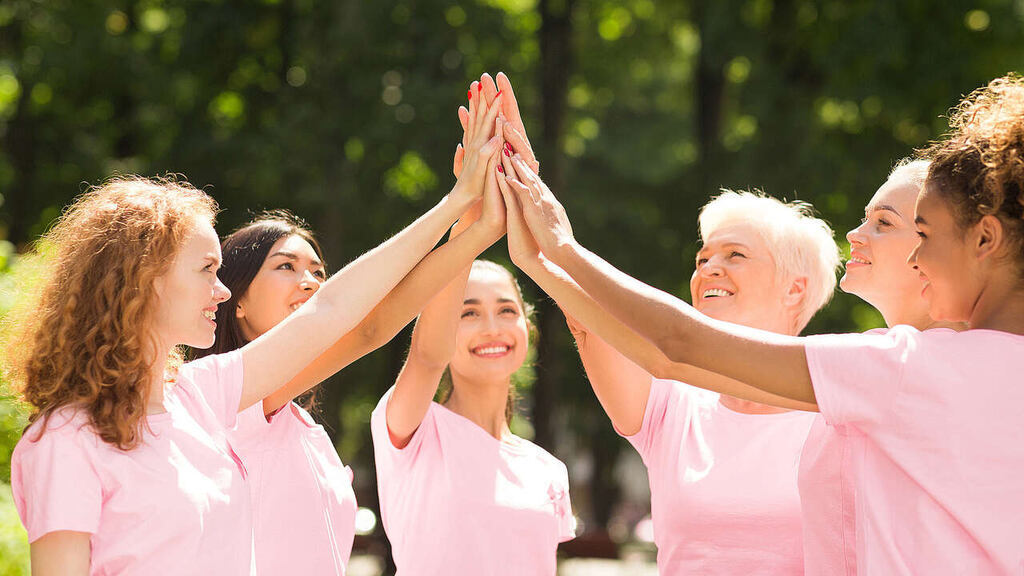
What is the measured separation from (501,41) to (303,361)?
13.0 metres

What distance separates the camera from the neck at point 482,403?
4.67 m

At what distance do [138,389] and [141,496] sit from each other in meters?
0.31

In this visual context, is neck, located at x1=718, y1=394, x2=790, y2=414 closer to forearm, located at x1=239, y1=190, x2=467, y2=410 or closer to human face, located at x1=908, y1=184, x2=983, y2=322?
human face, located at x1=908, y1=184, x2=983, y2=322

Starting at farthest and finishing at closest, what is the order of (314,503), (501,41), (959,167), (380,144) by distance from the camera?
(501,41), (380,144), (314,503), (959,167)

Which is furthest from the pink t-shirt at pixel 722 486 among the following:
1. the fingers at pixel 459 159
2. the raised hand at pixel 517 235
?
the fingers at pixel 459 159

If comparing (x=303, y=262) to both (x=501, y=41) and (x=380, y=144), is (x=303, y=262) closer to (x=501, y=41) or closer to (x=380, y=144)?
(x=380, y=144)

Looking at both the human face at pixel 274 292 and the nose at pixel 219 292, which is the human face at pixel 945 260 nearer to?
the nose at pixel 219 292

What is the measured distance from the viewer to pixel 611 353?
3861 mm

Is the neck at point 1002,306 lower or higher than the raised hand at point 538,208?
lower

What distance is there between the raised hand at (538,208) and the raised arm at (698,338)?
234mm

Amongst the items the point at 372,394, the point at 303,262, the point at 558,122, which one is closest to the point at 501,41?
the point at 558,122

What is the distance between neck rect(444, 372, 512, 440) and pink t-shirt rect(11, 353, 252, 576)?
176 centimetres

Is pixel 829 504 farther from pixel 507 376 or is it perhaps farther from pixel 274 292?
pixel 274 292

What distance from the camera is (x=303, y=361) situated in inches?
130
